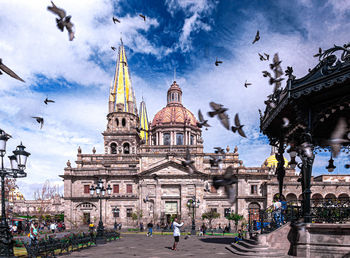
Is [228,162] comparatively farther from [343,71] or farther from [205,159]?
[343,71]

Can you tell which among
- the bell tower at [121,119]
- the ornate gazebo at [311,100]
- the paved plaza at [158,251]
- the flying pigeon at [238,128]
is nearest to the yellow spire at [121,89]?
the bell tower at [121,119]

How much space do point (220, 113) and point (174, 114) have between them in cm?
5173

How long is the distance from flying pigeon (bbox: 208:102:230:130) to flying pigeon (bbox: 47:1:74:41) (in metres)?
3.53

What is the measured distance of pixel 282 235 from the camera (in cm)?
1125

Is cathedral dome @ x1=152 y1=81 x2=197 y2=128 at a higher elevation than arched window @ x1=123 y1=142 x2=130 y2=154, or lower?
higher

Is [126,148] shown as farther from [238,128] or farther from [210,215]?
[238,128]

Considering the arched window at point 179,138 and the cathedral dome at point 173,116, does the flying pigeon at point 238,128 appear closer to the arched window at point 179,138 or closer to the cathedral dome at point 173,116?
the arched window at point 179,138

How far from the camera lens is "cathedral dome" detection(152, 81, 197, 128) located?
5828cm

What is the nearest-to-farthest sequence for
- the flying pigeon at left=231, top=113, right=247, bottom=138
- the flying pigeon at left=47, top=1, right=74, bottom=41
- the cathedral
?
the flying pigeon at left=47, top=1, right=74, bottom=41 < the flying pigeon at left=231, top=113, right=247, bottom=138 < the cathedral

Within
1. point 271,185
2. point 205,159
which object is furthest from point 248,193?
point 205,159

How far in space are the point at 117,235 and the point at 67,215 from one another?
27.8m

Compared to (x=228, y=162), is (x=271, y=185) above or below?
below

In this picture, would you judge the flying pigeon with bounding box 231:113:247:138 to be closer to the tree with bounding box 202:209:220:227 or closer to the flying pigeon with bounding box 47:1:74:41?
the flying pigeon with bounding box 47:1:74:41

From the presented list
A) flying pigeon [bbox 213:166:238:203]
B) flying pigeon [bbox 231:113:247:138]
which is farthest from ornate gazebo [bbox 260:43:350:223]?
flying pigeon [bbox 213:166:238:203]
